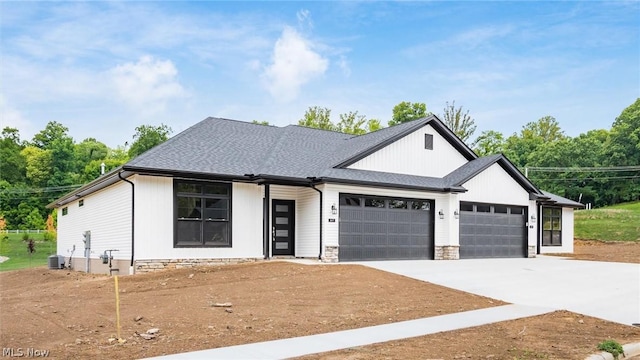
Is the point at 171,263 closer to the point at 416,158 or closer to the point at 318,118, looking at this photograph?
the point at 416,158

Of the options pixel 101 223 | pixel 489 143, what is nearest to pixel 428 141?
pixel 101 223

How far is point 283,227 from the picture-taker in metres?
18.9

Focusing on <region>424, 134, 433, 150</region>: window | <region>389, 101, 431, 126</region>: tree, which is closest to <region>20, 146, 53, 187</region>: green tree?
<region>389, 101, 431, 126</region>: tree

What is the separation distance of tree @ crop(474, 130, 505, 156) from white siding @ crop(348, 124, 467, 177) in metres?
36.4

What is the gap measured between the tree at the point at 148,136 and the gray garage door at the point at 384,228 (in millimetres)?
38515

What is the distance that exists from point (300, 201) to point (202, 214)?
3.91 meters

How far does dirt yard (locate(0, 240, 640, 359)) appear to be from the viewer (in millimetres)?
7418

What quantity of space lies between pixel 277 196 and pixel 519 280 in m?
Answer: 8.58

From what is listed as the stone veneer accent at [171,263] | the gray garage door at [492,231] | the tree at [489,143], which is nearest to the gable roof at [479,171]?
the gray garage door at [492,231]

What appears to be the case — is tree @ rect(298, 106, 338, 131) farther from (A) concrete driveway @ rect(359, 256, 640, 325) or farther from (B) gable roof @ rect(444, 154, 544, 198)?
(A) concrete driveway @ rect(359, 256, 640, 325)

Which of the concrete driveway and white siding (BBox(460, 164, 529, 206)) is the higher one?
white siding (BBox(460, 164, 529, 206))

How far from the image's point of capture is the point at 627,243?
120ft

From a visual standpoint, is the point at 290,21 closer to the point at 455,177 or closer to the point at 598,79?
the point at 455,177
